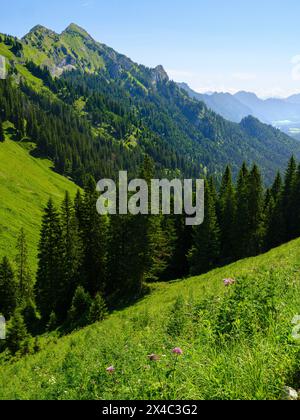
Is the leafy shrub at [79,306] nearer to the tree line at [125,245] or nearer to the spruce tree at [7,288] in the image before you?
the tree line at [125,245]

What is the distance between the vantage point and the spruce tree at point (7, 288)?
53.4 meters

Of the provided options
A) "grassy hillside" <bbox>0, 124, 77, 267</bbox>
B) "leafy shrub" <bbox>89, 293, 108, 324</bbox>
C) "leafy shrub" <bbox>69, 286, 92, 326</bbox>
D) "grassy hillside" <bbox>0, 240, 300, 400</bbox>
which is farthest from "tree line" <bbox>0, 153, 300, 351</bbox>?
→ "grassy hillside" <bbox>0, 124, 77, 267</bbox>

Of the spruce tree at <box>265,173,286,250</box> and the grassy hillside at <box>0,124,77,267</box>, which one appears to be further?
the grassy hillside at <box>0,124,77,267</box>

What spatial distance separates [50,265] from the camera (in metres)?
46.9

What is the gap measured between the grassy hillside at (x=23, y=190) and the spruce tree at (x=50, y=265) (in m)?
35.2

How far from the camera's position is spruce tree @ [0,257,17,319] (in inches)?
2103

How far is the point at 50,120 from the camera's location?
198 m

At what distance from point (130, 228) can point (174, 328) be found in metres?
32.4

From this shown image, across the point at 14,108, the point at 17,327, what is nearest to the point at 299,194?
the point at 17,327

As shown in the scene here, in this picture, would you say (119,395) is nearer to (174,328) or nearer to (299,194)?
(174,328)

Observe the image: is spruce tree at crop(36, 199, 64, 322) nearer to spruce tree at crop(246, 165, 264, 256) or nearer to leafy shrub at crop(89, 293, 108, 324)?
leafy shrub at crop(89, 293, 108, 324)

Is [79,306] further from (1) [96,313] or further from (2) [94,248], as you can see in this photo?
(2) [94,248]

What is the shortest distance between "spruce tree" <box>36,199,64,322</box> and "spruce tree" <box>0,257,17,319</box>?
30.2 ft

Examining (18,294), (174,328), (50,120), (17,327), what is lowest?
(18,294)
